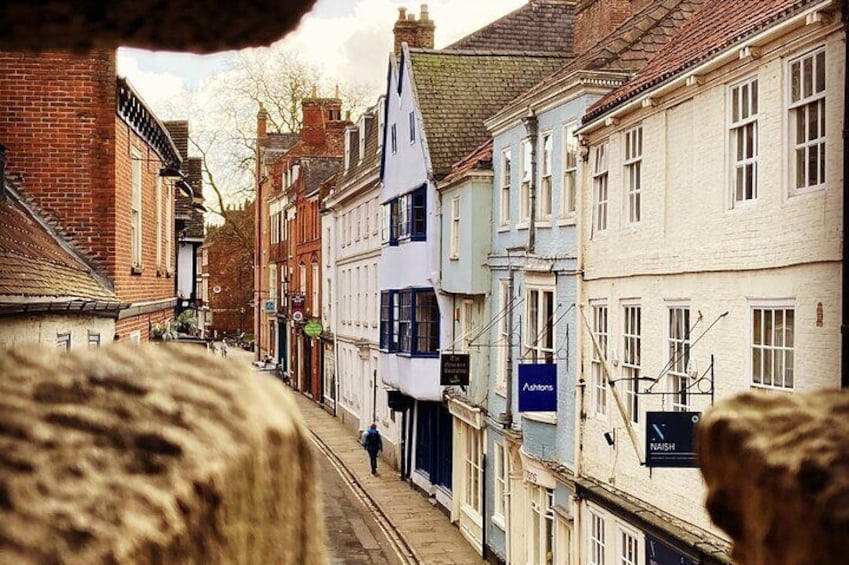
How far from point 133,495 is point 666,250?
14.2 m

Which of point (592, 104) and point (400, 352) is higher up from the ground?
point (592, 104)

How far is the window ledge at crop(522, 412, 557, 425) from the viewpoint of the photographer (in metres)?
18.7

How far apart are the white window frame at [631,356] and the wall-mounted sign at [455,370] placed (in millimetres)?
7061

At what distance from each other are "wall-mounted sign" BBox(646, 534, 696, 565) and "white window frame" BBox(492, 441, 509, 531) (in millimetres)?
7406

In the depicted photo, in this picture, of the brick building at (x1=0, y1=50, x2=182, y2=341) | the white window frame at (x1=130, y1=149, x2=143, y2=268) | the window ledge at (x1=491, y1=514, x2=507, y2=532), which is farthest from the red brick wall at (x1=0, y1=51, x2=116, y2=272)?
the window ledge at (x1=491, y1=514, x2=507, y2=532)

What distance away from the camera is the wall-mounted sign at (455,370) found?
22.9 meters

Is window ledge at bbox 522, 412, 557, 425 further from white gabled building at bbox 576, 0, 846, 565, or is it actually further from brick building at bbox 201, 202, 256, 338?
brick building at bbox 201, 202, 256, 338

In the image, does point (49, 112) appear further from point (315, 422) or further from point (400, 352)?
point (315, 422)

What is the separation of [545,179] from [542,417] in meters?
4.05

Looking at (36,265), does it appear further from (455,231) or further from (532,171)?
(455,231)

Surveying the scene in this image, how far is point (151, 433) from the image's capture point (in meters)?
0.95

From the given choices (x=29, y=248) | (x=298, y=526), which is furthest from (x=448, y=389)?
(x=298, y=526)

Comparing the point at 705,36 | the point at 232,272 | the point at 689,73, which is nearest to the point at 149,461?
the point at 689,73

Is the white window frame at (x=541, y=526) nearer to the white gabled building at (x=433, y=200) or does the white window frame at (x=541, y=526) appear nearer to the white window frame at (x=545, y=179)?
the white gabled building at (x=433, y=200)
